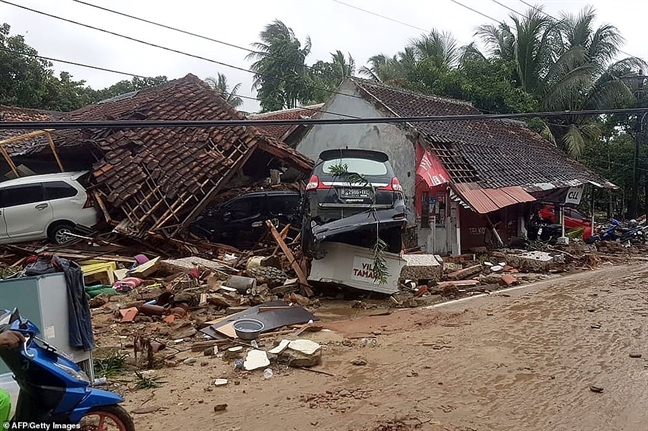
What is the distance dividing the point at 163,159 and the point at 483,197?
990 cm

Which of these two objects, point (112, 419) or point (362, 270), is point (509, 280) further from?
point (112, 419)

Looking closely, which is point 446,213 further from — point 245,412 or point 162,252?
point 245,412

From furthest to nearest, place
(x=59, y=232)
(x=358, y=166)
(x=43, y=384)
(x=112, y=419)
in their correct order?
(x=59, y=232)
(x=358, y=166)
(x=112, y=419)
(x=43, y=384)

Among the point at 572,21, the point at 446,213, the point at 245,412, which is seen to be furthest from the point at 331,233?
the point at 572,21

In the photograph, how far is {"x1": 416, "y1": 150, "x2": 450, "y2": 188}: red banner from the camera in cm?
1639

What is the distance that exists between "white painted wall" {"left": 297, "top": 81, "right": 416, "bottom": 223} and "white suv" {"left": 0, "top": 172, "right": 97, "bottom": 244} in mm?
9811

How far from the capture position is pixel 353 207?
9.46 metres

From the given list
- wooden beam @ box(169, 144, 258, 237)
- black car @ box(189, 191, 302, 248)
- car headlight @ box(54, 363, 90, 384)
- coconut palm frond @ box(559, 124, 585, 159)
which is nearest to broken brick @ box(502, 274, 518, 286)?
black car @ box(189, 191, 302, 248)

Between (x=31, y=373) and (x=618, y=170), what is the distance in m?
34.1

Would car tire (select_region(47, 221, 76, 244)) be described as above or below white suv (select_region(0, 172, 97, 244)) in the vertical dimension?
below

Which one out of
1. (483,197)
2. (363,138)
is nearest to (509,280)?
(483,197)

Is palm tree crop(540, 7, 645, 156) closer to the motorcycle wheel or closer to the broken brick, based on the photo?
the broken brick

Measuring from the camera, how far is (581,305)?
968cm

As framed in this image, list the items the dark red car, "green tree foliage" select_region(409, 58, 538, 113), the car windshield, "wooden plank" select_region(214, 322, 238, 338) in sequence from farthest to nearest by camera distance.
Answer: "green tree foliage" select_region(409, 58, 538, 113) < the dark red car < the car windshield < "wooden plank" select_region(214, 322, 238, 338)
